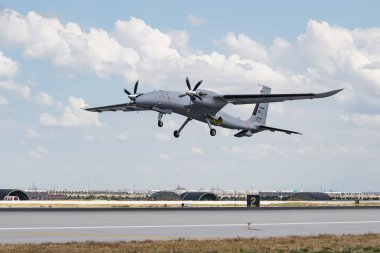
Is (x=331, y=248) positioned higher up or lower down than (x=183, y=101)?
lower down

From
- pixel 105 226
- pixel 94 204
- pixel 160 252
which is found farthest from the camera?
pixel 94 204

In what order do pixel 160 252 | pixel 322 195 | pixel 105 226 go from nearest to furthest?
pixel 160 252, pixel 105 226, pixel 322 195

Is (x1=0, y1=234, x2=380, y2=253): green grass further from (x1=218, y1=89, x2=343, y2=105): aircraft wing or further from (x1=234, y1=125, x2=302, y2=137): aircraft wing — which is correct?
(x1=234, y1=125, x2=302, y2=137): aircraft wing

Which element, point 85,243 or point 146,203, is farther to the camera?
point 146,203

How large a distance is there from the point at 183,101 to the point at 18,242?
39244 millimetres

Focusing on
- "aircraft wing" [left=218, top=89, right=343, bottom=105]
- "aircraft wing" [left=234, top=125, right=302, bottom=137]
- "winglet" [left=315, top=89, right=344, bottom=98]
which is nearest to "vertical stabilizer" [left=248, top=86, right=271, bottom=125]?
"aircraft wing" [left=234, top=125, right=302, bottom=137]

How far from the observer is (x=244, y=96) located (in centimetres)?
6725

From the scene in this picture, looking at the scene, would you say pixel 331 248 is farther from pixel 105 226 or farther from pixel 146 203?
pixel 146 203

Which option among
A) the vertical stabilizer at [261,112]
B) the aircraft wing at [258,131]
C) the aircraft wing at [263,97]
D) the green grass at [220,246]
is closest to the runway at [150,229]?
the green grass at [220,246]

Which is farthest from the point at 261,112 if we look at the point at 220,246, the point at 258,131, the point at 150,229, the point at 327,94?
the point at 220,246

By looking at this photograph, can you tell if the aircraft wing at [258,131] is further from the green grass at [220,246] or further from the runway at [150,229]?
the green grass at [220,246]

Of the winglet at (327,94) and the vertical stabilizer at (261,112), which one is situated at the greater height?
the vertical stabilizer at (261,112)

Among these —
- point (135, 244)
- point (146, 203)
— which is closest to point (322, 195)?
point (146, 203)

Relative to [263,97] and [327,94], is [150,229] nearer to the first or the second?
[327,94]
